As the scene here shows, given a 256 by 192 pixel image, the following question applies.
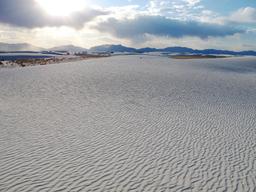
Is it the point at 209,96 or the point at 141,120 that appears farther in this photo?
the point at 209,96

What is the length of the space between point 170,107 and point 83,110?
5.64 meters

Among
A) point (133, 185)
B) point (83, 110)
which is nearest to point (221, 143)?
point (133, 185)

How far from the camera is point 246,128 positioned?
14242 mm

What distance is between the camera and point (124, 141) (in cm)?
1145

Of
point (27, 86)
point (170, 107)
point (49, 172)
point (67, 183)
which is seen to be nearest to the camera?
point (67, 183)

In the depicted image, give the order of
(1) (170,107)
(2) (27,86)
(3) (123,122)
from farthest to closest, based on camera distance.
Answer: (2) (27,86)
(1) (170,107)
(3) (123,122)

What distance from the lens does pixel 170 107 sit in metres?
18.0

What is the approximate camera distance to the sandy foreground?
26.4 ft

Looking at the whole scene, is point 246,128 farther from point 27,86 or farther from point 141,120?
point 27,86

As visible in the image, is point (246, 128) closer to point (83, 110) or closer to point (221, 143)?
point (221, 143)

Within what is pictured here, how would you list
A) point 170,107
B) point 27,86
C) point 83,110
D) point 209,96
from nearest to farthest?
point 83,110 → point 170,107 → point 209,96 → point 27,86

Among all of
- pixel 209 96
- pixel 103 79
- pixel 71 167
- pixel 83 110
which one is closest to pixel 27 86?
pixel 103 79

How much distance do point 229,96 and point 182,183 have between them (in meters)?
16.7

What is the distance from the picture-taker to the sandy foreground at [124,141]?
8.04 meters
